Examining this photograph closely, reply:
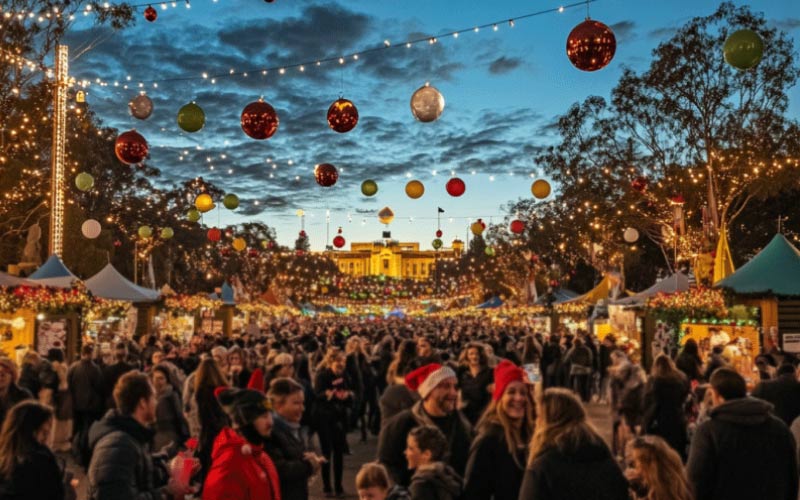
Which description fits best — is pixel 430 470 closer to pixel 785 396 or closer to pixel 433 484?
pixel 433 484

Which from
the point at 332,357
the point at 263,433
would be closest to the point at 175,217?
the point at 332,357

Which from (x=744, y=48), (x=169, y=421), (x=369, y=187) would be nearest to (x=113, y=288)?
(x=369, y=187)

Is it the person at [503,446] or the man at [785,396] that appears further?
the man at [785,396]

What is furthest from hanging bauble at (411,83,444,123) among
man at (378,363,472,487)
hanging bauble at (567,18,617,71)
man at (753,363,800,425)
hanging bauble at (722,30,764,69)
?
man at (378,363,472,487)

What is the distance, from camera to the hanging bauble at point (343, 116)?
1297cm

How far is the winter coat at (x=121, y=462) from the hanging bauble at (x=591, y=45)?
24.1 ft

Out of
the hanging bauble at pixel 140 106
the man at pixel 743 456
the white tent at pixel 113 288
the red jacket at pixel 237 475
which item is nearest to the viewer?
the red jacket at pixel 237 475

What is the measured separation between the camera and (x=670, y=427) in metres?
8.44

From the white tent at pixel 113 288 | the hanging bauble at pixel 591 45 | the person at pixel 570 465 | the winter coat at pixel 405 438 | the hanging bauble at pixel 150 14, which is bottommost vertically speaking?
the winter coat at pixel 405 438

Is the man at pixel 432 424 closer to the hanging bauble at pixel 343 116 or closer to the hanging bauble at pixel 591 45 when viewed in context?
the hanging bauble at pixel 591 45

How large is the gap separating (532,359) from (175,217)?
33.0 meters

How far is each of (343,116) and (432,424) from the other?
8178 millimetres

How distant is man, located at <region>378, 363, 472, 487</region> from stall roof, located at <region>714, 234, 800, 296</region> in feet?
40.5

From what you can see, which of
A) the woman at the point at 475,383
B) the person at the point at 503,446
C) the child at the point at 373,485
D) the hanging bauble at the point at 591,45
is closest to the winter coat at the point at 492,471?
the person at the point at 503,446
